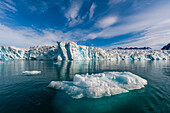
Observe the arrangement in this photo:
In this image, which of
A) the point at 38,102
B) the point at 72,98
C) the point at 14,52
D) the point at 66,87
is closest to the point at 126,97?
the point at 72,98

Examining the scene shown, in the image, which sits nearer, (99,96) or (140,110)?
(140,110)

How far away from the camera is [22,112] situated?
500cm

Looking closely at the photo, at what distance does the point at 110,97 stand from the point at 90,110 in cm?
→ 245

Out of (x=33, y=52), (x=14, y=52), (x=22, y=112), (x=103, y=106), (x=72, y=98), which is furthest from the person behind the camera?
(x=33, y=52)

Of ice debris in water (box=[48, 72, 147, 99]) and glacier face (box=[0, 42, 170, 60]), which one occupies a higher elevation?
glacier face (box=[0, 42, 170, 60])

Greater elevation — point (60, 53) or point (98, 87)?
point (60, 53)

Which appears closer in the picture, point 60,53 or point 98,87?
point 98,87

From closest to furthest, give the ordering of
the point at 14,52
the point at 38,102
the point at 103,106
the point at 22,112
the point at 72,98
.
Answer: the point at 22,112, the point at 103,106, the point at 38,102, the point at 72,98, the point at 14,52

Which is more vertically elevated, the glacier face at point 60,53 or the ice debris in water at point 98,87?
the glacier face at point 60,53

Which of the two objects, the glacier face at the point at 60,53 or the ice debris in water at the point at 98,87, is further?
the glacier face at the point at 60,53

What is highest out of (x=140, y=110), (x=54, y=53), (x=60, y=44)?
(x=60, y=44)

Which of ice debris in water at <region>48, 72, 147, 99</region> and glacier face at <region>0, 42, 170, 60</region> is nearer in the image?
ice debris in water at <region>48, 72, 147, 99</region>

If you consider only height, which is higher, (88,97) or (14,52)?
(14,52)

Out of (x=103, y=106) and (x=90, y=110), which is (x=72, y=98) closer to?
Result: (x=90, y=110)
